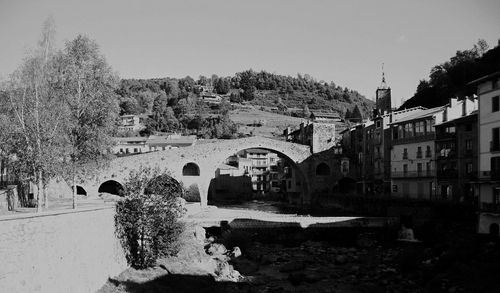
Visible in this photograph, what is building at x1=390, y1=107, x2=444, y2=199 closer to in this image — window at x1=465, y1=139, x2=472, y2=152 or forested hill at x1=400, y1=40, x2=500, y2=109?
window at x1=465, y1=139, x2=472, y2=152

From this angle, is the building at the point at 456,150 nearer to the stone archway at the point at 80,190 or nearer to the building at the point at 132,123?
the stone archway at the point at 80,190

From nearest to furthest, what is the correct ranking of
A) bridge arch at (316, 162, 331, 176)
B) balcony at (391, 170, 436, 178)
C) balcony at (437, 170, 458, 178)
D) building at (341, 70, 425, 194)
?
1. balcony at (437, 170, 458, 178)
2. balcony at (391, 170, 436, 178)
3. building at (341, 70, 425, 194)
4. bridge arch at (316, 162, 331, 176)

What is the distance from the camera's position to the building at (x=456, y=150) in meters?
37.8

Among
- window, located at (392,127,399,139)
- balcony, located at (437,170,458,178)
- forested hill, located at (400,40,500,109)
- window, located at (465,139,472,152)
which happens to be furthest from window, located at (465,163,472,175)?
forested hill, located at (400,40,500,109)

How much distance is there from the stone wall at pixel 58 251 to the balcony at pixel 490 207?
72.9 feet

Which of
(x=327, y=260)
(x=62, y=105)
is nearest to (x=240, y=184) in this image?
(x=327, y=260)

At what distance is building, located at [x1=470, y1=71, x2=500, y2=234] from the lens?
92.7 feet

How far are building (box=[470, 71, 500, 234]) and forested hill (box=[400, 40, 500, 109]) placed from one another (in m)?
26.3

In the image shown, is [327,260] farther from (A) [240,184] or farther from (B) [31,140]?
(A) [240,184]

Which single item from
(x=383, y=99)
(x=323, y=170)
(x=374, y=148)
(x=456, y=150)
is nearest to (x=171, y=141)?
(x=323, y=170)

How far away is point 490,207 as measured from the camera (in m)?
28.2

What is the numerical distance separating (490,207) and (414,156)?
18.5m

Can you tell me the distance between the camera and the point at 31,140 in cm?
2344

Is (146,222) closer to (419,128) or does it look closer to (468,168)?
(468,168)
